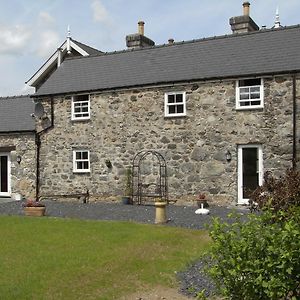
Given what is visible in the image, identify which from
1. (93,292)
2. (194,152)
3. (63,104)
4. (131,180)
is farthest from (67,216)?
(93,292)

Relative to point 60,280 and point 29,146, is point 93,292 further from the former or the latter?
point 29,146

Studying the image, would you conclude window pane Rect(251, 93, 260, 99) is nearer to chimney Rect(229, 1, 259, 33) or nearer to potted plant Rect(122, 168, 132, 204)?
potted plant Rect(122, 168, 132, 204)

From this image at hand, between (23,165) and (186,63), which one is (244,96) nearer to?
(186,63)

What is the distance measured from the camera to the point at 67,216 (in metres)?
16.5

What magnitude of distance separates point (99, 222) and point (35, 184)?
884cm

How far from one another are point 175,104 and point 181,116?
1.98 feet

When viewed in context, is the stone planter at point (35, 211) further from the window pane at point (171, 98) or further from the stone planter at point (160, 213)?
the window pane at point (171, 98)

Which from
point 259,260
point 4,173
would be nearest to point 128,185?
point 4,173

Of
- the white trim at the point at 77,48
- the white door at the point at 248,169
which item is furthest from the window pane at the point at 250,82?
the white trim at the point at 77,48

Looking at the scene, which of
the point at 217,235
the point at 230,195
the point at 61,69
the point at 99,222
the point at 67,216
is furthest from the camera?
the point at 61,69

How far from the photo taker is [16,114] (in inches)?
997

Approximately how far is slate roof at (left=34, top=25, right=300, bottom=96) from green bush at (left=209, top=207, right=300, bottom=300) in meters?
13.2

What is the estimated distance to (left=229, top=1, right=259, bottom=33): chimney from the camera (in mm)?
23562

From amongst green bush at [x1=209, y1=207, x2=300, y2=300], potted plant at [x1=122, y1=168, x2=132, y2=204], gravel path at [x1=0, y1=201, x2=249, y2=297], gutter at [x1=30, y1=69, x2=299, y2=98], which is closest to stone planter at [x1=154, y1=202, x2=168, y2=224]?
gravel path at [x1=0, y1=201, x2=249, y2=297]
